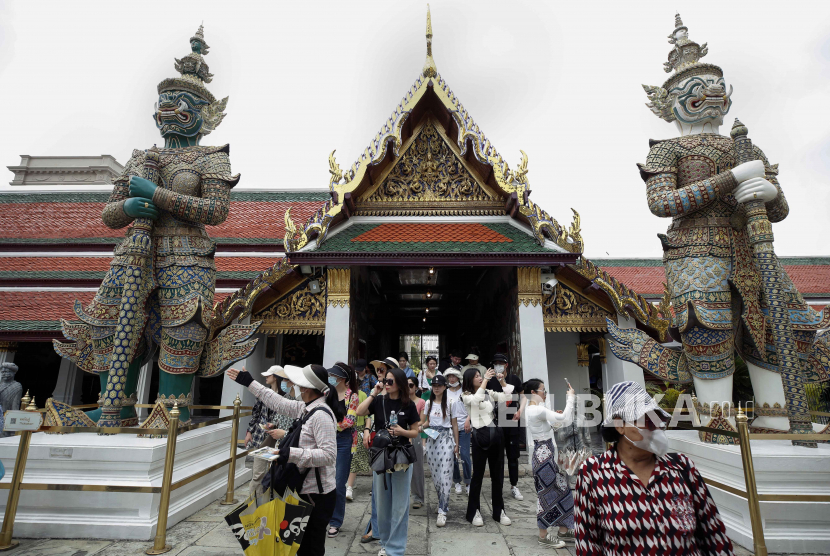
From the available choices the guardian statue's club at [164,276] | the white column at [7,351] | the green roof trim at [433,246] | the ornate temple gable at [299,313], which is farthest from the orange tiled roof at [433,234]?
the white column at [7,351]

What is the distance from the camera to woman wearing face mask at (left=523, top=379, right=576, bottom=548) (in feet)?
12.3

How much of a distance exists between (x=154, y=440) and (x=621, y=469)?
4256mm

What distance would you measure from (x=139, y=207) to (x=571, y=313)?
654cm

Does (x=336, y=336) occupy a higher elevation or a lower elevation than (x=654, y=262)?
lower

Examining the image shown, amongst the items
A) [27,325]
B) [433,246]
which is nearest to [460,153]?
[433,246]

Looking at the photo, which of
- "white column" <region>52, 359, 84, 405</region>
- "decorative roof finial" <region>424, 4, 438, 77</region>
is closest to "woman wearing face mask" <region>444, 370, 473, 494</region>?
"decorative roof finial" <region>424, 4, 438, 77</region>

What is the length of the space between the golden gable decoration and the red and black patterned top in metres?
6.11

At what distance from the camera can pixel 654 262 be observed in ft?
44.6

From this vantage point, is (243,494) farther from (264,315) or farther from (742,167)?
(742,167)

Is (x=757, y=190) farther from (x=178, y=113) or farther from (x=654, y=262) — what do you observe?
(x=654, y=262)

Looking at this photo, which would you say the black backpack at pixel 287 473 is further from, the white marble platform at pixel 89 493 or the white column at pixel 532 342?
the white column at pixel 532 342

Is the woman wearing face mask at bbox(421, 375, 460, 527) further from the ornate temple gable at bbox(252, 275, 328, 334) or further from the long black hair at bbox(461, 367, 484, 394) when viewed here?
the ornate temple gable at bbox(252, 275, 328, 334)

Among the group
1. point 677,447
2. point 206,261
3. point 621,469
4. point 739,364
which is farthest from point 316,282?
point 739,364

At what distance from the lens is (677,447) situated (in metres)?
4.67
